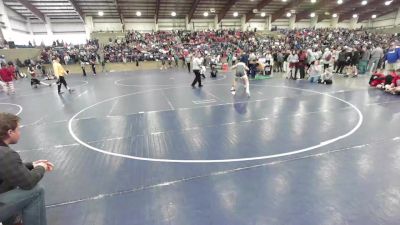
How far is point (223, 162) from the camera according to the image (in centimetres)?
395

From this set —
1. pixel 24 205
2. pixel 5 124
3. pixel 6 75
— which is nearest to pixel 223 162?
pixel 24 205

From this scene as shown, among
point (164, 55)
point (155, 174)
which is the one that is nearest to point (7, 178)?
point (155, 174)

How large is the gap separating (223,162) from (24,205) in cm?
263

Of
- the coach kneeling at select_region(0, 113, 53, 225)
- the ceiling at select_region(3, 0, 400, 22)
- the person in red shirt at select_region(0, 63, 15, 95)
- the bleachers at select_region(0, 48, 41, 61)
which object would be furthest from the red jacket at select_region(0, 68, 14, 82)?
the ceiling at select_region(3, 0, 400, 22)

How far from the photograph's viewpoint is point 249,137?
4.97 meters

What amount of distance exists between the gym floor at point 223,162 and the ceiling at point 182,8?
25004mm

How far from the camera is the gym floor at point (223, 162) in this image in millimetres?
2805

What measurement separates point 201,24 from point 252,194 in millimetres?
36622

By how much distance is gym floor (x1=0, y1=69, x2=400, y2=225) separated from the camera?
2805mm

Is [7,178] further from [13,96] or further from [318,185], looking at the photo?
[13,96]

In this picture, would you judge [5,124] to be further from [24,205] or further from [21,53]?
[21,53]

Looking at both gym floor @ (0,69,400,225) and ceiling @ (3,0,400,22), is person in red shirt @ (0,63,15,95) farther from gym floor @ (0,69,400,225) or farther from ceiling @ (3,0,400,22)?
ceiling @ (3,0,400,22)

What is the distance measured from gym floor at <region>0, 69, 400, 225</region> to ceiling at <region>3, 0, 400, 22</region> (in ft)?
82.0

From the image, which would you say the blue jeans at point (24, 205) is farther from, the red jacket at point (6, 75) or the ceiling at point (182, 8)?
the ceiling at point (182, 8)
